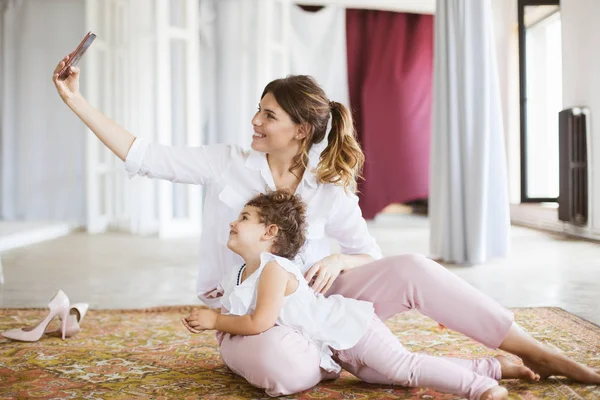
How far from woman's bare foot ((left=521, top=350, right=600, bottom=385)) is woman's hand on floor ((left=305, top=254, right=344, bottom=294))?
1.53 ft

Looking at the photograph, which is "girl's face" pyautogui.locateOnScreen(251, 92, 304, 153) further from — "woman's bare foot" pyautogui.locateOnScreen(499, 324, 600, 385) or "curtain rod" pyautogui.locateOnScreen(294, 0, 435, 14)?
"curtain rod" pyautogui.locateOnScreen(294, 0, 435, 14)

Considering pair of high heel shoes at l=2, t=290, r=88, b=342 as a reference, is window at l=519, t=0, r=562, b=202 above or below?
above

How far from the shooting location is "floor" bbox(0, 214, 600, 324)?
2639mm

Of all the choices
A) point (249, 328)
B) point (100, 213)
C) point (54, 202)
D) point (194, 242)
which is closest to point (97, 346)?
point (249, 328)

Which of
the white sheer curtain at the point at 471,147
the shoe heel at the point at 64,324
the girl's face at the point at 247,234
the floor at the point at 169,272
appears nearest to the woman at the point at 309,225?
the girl's face at the point at 247,234

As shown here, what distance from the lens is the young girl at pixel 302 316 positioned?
129cm

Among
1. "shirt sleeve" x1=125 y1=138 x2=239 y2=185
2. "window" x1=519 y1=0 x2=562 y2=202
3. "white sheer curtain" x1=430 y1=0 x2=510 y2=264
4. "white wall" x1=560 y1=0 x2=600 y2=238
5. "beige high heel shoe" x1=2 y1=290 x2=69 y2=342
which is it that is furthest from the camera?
"window" x1=519 y1=0 x2=562 y2=202

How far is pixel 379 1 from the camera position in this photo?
22.6 feet

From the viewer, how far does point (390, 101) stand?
7.20 meters

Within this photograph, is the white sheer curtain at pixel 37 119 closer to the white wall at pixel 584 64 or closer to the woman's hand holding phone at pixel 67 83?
the white wall at pixel 584 64

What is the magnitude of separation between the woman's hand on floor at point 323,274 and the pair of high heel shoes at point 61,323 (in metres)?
0.92

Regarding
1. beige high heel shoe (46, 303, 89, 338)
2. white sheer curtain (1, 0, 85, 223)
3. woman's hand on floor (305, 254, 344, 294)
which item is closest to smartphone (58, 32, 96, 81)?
woman's hand on floor (305, 254, 344, 294)

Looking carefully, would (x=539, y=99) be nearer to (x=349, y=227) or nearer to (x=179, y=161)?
(x=349, y=227)

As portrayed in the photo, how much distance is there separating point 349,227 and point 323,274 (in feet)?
0.71
